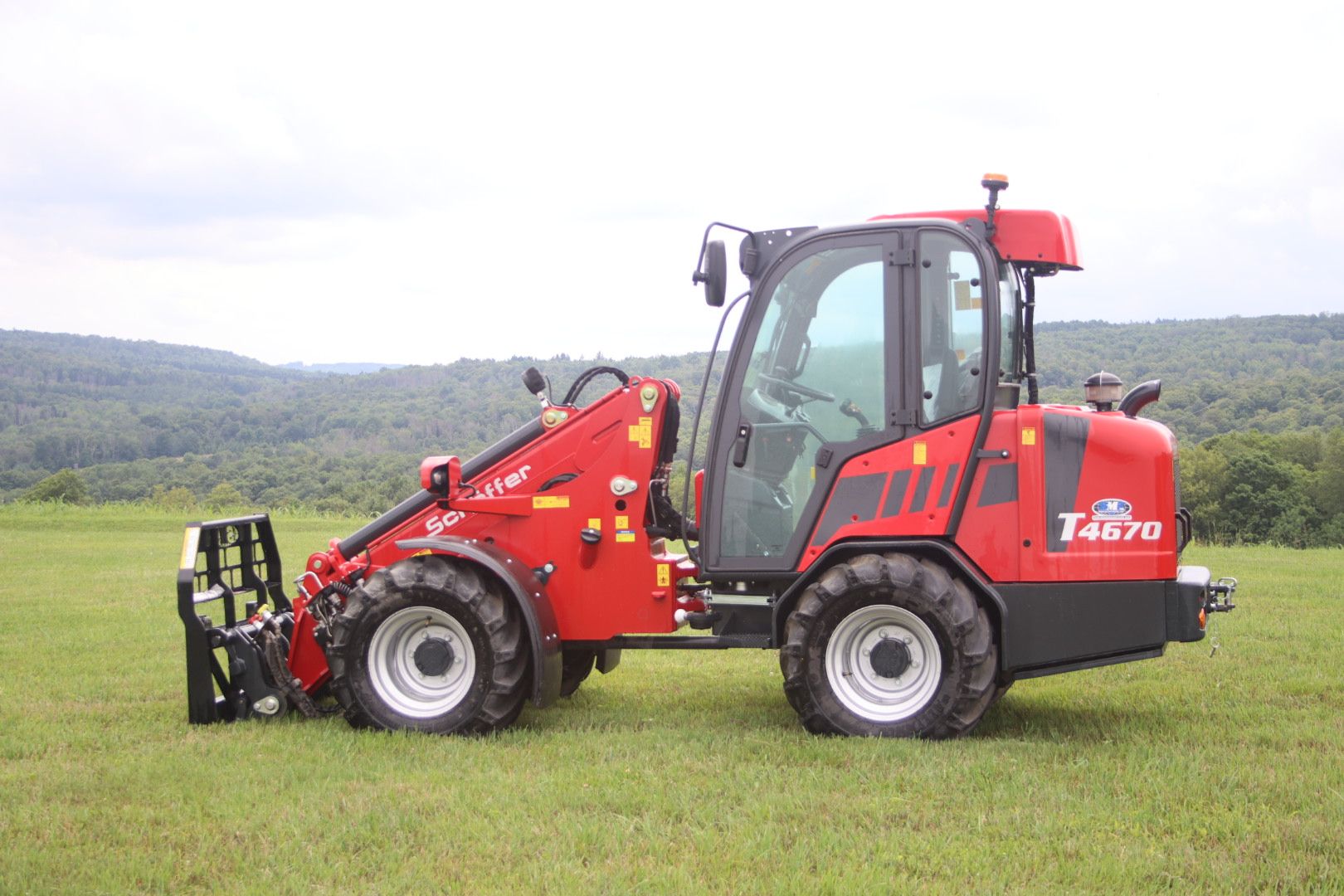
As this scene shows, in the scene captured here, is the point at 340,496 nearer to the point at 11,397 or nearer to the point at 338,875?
the point at 338,875

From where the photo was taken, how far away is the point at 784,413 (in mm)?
6496

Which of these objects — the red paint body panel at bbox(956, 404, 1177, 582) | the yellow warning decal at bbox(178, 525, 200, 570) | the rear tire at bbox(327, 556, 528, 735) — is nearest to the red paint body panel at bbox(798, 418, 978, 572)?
the red paint body panel at bbox(956, 404, 1177, 582)

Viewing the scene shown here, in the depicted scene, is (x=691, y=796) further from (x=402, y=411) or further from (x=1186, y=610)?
(x=402, y=411)

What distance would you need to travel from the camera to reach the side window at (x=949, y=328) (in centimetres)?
622

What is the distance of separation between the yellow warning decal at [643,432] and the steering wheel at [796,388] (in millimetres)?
763

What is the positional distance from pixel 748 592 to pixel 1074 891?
2.89 meters

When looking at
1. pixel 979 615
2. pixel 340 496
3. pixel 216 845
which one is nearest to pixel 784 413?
pixel 979 615

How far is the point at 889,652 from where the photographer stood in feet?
20.5

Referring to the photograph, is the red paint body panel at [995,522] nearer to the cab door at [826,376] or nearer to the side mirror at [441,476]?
the cab door at [826,376]

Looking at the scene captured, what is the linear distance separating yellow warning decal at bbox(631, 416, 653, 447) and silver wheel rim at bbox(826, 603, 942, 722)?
61.4 inches

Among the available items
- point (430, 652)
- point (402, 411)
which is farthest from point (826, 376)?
point (402, 411)

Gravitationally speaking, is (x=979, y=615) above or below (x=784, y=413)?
below

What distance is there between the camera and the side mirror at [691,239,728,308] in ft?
20.9

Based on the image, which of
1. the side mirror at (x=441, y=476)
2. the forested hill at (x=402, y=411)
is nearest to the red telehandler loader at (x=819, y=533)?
the side mirror at (x=441, y=476)
